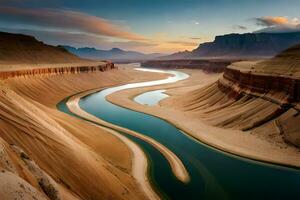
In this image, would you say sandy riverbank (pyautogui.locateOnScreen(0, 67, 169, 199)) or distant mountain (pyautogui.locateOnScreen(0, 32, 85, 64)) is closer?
sandy riverbank (pyautogui.locateOnScreen(0, 67, 169, 199))

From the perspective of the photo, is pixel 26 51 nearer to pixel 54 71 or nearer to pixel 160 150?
pixel 54 71

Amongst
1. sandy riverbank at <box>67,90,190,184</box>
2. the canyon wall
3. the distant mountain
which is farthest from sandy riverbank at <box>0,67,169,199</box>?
the distant mountain

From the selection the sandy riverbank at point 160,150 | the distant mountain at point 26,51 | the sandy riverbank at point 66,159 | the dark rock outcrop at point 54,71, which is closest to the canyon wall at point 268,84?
the sandy riverbank at point 160,150

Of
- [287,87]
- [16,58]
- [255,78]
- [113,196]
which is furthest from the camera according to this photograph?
[16,58]

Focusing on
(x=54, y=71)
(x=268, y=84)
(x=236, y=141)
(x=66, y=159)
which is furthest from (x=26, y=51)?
(x=66, y=159)

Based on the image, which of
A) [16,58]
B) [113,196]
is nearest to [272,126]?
[113,196]

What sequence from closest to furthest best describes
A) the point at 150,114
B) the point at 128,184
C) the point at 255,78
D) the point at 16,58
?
the point at 128,184 → the point at 255,78 → the point at 150,114 → the point at 16,58

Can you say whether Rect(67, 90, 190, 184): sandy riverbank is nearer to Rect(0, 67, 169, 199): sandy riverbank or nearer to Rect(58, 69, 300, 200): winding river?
Rect(58, 69, 300, 200): winding river

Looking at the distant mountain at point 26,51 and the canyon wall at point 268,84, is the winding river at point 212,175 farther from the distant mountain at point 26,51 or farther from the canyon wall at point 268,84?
the distant mountain at point 26,51

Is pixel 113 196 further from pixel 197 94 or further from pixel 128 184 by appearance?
pixel 197 94
